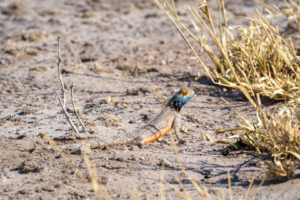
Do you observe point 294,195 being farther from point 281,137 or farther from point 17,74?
point 17,74

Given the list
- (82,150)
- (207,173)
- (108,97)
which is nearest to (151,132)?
(82,150)

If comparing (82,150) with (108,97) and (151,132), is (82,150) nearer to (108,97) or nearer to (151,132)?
(151,132)

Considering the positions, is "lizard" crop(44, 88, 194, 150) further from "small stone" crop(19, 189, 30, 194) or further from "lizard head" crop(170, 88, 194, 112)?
"small stone" crop(19, 189, 30, 194)

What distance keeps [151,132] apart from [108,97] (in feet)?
5.46

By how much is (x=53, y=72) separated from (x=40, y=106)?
1704 mm

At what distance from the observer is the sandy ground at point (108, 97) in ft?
11.7

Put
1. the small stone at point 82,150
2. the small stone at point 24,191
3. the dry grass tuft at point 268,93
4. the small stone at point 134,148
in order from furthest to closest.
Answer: the small stone at point 134,148, the small stone at point 82,150, the small stone at point 24,191, the dry grass tuft at point 268,93

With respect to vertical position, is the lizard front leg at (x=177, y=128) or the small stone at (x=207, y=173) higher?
the small stone at (x=207, y=173)

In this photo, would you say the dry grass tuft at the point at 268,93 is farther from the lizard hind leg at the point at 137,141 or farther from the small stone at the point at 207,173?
the lizard hind leg at the point at 137,141

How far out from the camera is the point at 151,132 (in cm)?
468

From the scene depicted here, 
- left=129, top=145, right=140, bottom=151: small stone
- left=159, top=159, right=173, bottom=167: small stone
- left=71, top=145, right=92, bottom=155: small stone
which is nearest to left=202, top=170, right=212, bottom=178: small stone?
left=159, top=159, right=173, bottom=167: small stone

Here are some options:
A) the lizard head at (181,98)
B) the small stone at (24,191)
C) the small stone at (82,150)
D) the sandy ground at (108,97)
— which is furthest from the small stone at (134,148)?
the small stone at (24,191)

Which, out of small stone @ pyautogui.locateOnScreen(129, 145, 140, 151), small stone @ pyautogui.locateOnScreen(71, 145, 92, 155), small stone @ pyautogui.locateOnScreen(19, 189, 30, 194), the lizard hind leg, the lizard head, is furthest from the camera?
the lizard head

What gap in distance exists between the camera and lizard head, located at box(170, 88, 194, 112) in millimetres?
5012
